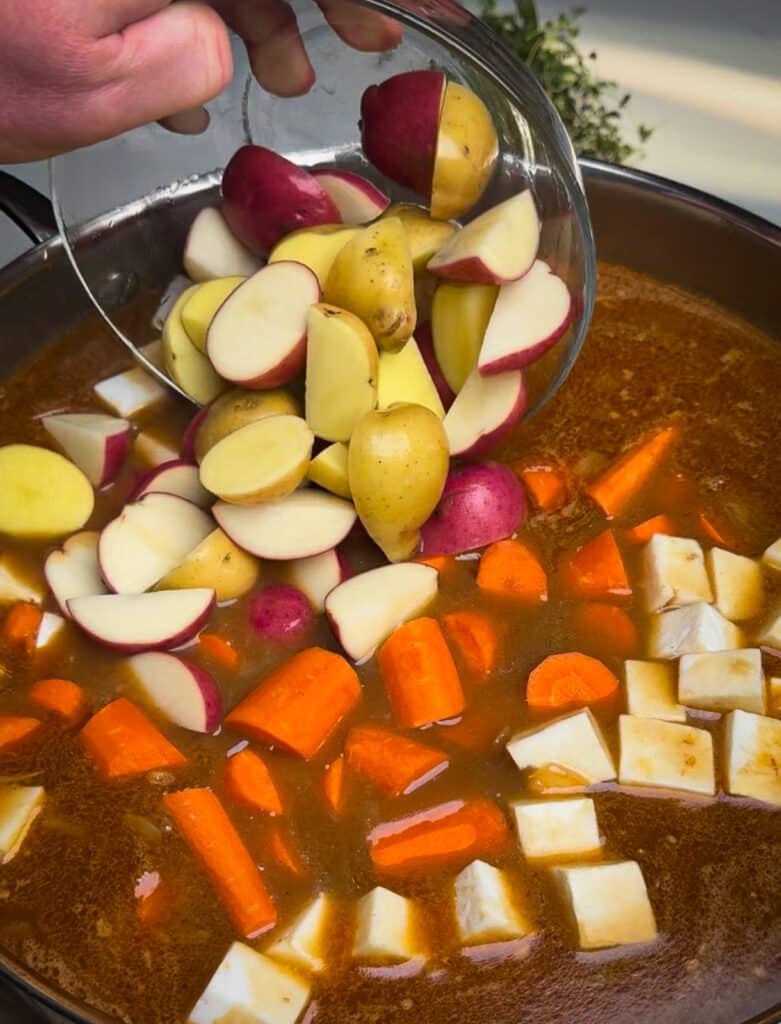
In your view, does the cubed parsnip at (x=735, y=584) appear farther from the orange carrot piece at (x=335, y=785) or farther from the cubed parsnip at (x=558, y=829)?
the orange carrot piece at (x=335, y=785)

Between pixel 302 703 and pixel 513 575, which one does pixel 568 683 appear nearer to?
pixel 513 575

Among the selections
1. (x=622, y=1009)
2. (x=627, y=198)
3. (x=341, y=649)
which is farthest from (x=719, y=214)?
(x=622, y=1009)

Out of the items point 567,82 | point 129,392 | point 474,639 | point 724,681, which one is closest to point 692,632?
point 724,681

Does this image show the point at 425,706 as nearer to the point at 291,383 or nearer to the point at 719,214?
the point at 291,383

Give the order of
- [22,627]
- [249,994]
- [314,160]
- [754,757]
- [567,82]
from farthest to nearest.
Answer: [567,82]
[314,160]
[22,627]
[754,757]
[249,994]

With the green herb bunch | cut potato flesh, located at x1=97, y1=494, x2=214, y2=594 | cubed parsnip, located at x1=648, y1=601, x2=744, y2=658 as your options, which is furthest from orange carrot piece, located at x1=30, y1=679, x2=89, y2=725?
the green herb bunch

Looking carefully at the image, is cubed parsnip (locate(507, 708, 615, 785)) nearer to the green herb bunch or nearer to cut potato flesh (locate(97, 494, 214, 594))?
cut potato flesh (locate(97, 494, 214, 594))
